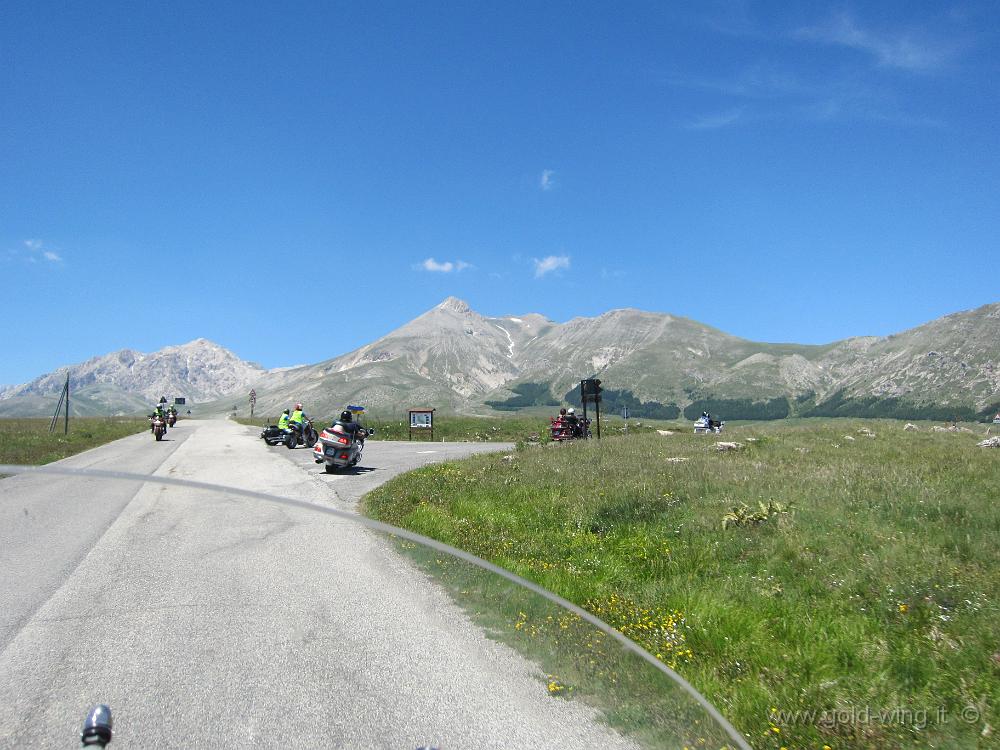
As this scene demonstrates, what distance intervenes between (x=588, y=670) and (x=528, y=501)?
9370 mm

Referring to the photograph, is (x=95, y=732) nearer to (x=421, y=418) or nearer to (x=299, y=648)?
(x=299, y=648)

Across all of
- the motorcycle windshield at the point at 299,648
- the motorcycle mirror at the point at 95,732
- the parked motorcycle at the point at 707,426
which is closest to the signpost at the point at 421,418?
the parked motorcycle at the point at 707,426

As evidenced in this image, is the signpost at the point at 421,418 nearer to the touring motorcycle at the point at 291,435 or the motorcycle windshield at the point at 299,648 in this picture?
the touring motorcycle at the point at 291,435

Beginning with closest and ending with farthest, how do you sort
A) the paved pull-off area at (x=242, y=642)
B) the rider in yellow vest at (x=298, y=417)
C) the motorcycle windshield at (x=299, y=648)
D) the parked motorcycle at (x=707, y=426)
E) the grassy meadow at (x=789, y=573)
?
the motorcycle windshield at (x=299, y=648)
the paved pull-off area at (x=242, y=642)
the grassy meadow at (x=789, y=573)
the rider in yellow vest at (x=298, y=417)
the parked motorcycle at (x=707, y=426)

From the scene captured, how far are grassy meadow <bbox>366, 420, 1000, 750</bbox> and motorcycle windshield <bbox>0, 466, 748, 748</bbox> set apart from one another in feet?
1.33

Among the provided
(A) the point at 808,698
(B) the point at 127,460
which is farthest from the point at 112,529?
(B) the point at 127,460

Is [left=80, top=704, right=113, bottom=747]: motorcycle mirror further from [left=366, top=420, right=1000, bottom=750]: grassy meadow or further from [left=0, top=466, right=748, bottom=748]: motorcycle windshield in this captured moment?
[left=366, top=420, right=1000, bottom=750]: grassy meadow

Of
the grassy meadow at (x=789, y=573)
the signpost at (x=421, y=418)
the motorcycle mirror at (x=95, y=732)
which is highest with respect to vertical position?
the signpost at (x=421, y=418)

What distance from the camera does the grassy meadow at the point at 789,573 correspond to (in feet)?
14.8

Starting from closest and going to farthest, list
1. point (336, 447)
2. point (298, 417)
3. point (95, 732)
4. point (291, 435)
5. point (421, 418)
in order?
point (95, 732)
point (336, 447)
point (291, 435)
point (298, 417)
point (421, 418)

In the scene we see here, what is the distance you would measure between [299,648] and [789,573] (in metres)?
5.77

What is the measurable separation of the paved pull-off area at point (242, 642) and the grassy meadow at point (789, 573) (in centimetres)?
81

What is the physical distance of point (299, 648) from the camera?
4914mm

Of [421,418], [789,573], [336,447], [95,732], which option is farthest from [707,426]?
[95,732]
